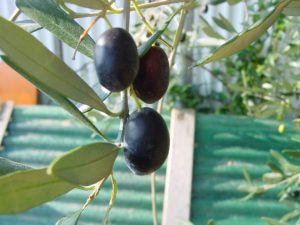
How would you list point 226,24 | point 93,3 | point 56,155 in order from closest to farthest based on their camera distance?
point 93,3
point 226,24
point 56,155

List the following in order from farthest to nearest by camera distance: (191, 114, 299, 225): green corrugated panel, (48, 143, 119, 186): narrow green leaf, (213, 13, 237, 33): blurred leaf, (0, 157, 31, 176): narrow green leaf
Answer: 1. (191, 114, 299, 225): green corrugated panel
2. (213, 13, 237, 33): blurred leaf
3. (0, 157, 31, 176): narrow green leaf
4. (48, 143, 119, 186): narrow green leaf

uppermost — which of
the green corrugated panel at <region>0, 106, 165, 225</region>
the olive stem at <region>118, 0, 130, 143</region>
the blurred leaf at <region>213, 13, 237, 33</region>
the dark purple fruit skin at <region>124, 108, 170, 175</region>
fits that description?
the olive stem at <region>118, 0, 130, 143</region>

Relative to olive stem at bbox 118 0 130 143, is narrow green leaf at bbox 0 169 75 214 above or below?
below

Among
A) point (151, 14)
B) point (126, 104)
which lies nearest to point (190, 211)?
point (151, 14)

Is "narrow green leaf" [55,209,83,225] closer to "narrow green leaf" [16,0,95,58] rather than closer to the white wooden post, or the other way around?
"narrow green leaf" [16,0,95,58]

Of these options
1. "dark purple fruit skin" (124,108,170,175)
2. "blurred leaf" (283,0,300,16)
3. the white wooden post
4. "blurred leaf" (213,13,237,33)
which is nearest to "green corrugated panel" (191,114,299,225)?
the white wooden post

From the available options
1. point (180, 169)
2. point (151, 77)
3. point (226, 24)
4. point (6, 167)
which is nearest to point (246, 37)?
point (151, 77)

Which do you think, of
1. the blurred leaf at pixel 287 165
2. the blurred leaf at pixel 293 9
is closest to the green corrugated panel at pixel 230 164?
the blurred leaf at pixel 287 165

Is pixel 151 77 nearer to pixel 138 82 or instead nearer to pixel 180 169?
pixel 138 82
